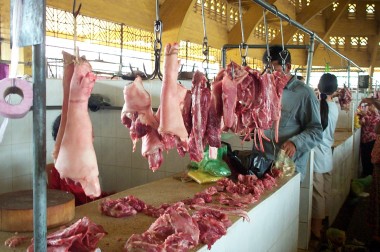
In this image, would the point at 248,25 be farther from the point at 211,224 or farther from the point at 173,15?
the point at 211,224

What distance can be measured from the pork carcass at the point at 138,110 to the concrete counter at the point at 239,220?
0.50 metres

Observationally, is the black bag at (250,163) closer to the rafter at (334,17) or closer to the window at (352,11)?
the rafter at (334,17)

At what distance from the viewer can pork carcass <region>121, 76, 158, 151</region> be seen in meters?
2.18

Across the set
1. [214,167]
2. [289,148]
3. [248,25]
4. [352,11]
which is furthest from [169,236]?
[352,11]

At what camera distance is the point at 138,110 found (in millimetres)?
2225

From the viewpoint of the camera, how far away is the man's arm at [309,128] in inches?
153

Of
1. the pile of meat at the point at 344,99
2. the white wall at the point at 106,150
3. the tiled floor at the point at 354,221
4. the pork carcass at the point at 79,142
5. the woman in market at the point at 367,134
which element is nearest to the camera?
the pork carcass at the point at 79,142

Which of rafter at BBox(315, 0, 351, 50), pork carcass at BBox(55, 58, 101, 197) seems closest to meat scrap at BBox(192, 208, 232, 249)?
pork carcass at BBox(55, 58, 101, 197)

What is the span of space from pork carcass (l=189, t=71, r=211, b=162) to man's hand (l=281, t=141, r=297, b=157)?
1443 mm

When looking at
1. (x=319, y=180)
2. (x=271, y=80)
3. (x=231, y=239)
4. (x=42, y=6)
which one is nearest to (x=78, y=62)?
(x=42, y=6)

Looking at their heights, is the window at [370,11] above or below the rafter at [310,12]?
above

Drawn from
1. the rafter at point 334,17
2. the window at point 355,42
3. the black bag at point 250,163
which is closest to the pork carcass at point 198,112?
the black bag at point 250,163

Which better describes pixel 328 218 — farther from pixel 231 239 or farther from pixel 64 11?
pixel 64 11

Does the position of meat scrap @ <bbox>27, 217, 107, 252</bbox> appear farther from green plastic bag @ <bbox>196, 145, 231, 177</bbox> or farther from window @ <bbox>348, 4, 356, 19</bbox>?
window @ <bbox>348, 4, 356, 19</bbox>
